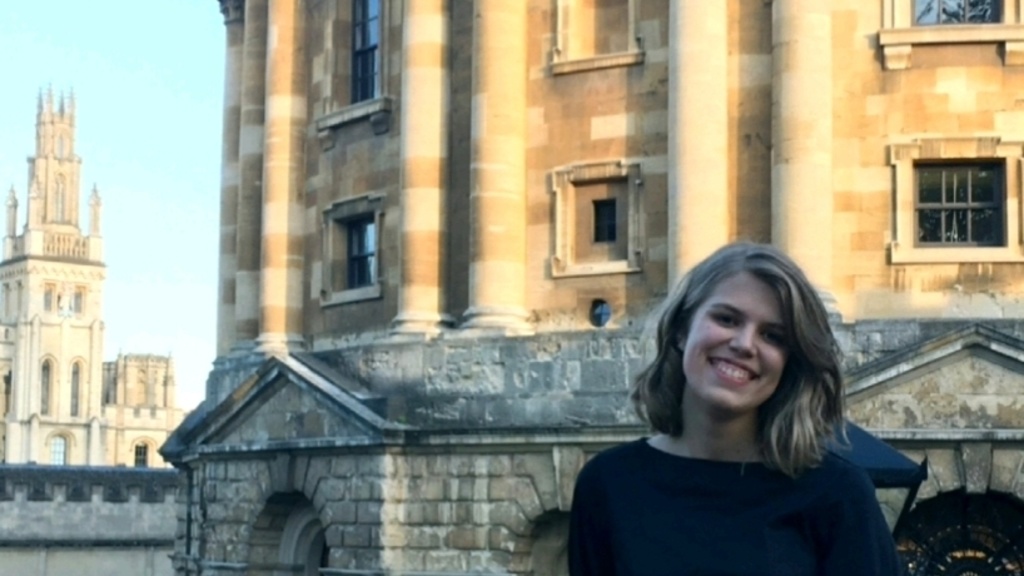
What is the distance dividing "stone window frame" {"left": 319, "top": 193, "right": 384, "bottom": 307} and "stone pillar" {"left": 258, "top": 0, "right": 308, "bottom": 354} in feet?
2.71

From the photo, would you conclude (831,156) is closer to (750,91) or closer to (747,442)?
(750,91)

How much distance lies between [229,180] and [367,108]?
634 cm

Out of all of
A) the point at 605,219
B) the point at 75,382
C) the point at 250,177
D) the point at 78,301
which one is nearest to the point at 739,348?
the point at 605,219

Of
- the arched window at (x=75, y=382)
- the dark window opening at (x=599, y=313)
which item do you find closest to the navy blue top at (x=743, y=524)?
the dark window opening at (x=599, y=313)

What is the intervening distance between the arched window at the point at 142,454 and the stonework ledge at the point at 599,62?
438ft

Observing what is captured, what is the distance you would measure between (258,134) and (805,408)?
30711 mm

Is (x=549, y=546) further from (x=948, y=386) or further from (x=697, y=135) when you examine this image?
(x=697, y=135)

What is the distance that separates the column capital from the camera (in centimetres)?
3688

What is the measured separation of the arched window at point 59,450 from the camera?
15425 centimetres

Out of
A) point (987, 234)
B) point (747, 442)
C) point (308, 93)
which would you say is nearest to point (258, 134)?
point (308, 93)

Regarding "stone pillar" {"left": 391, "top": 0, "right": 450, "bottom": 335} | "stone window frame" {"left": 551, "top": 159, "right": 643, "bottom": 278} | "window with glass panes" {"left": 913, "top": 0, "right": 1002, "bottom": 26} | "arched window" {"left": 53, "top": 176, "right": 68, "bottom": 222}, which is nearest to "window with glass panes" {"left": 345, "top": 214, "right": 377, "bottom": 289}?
"stone pillar" {"left": 391, "top": 0, "right": 450, "bottom": 335}

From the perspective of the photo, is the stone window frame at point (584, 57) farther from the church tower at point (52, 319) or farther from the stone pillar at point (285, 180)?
the church tower at point (52, 319)

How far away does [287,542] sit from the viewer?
29766 mm

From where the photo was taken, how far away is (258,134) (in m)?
34.8
